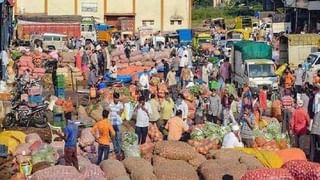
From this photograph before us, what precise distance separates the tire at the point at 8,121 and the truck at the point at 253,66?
9104mm

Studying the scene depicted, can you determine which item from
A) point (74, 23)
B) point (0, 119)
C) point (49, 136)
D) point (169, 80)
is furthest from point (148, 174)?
point (74, 23)

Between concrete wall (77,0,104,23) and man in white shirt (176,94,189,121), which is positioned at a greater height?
concrete wall (77,0,104,23)

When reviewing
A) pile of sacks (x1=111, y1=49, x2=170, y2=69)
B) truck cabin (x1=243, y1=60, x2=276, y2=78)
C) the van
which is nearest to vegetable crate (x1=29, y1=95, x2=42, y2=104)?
truck cabin (x1=243, y1=60, x2=276, y2=78)

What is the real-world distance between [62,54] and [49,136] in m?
18.9

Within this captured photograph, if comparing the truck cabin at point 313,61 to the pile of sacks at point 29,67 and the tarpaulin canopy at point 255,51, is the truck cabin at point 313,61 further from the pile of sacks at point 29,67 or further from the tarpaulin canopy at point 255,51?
the pile of sacks at point 29,67

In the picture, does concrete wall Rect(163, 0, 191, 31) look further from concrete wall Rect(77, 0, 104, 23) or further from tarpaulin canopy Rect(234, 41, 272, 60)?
tarpaulin canopy Rect(234, 41, 272, 60)

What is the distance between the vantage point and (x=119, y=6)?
217 feet

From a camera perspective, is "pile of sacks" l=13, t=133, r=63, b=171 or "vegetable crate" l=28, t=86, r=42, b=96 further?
"vegetable crate" l=28, t=86, r=42, b=96

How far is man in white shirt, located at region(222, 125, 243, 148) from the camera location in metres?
15.9

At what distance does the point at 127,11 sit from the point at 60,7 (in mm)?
5624

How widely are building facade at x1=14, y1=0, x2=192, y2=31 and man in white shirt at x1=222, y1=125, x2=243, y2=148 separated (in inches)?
1908

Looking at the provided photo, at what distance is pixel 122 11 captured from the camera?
6644cm

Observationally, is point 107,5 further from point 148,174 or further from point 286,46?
point 148,174

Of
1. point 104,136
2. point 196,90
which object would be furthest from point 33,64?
point 104,136
